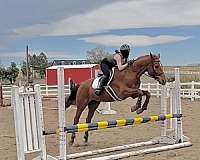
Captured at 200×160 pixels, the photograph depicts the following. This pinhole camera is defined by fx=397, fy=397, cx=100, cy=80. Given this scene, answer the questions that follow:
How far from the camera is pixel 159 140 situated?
8008mm

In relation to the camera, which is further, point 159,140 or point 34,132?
point 159,140

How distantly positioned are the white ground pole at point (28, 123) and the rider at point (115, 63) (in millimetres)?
1888

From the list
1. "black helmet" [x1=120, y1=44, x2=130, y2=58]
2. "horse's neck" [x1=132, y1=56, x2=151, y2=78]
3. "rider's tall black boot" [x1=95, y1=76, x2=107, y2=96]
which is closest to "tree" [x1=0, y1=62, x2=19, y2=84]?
"rider's tall black boot" [x1=95, y1=76, x2=107, y2=96]

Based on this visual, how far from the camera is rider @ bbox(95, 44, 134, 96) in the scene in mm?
7652

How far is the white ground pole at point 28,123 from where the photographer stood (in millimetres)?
5871

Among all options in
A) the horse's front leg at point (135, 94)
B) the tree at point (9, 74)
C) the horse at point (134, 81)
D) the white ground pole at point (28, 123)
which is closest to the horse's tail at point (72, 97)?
the horse at point (134, 81)

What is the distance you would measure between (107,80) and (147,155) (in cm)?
173

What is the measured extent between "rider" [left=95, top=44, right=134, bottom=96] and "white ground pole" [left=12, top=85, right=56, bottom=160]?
1.89 meters

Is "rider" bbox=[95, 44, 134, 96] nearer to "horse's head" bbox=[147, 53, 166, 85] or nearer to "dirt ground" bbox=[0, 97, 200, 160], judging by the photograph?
"horse's head" bbox=[147, 53, 166, 85]

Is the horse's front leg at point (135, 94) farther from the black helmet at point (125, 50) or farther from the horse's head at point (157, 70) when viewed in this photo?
the black helmet at point (125, 50)

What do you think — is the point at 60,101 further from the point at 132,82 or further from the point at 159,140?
the point at 159,140

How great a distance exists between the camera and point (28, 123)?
6008 mm

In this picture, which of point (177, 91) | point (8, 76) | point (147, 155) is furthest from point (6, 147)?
point (8, 76)

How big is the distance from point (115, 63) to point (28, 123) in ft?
8.44
